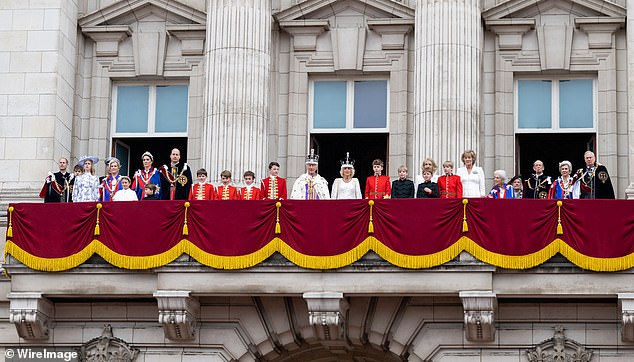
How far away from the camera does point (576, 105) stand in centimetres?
4338

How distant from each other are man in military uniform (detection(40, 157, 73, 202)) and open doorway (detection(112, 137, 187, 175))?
3855 mm

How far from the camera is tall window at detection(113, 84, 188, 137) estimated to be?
147 ft

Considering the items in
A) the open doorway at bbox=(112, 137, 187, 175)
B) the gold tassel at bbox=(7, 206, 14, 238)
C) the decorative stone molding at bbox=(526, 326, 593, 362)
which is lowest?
the decorative stone molding at bbox=(526, 326, 593, 362)

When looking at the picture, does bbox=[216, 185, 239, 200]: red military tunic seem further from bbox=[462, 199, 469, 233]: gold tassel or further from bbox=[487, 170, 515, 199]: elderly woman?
bbox=[487, 170, 515, 199]: elderly woman

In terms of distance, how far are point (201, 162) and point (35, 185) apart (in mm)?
4222

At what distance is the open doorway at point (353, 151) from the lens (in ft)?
144

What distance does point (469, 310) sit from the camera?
37.2 m

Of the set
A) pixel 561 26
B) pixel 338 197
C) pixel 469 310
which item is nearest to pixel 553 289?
pixel 469 310

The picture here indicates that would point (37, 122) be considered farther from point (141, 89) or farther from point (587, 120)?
point (587, 120)

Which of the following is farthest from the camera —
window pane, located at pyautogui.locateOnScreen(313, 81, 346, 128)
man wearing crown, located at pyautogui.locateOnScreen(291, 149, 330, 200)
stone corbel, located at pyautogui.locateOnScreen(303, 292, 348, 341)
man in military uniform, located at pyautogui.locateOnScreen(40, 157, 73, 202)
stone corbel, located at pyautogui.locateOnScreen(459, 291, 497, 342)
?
window pane, located at pyautogui.locateOnScreen(313, 81, 346, 128)

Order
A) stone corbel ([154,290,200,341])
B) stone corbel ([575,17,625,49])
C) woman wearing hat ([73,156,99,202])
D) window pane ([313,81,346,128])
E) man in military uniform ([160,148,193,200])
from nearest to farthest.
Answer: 1. stone corbel ([154,290,200,341])
2. woman wearing hat ([73,156,99,202])
3. man in military uniform ([160,148,193,200])
4. stone corbel ([575,17,625,49])
5. window pane ([313,81,346,128])

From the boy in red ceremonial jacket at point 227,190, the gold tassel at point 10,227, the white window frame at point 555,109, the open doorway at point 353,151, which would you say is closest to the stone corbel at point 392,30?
the open doorway at point 353,151

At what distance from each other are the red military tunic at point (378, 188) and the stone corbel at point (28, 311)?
26.3ft

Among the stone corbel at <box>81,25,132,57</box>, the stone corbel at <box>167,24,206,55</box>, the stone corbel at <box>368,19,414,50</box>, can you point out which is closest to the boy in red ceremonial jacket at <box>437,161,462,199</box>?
the stone corbel at <box>368,19,414,50</box>
